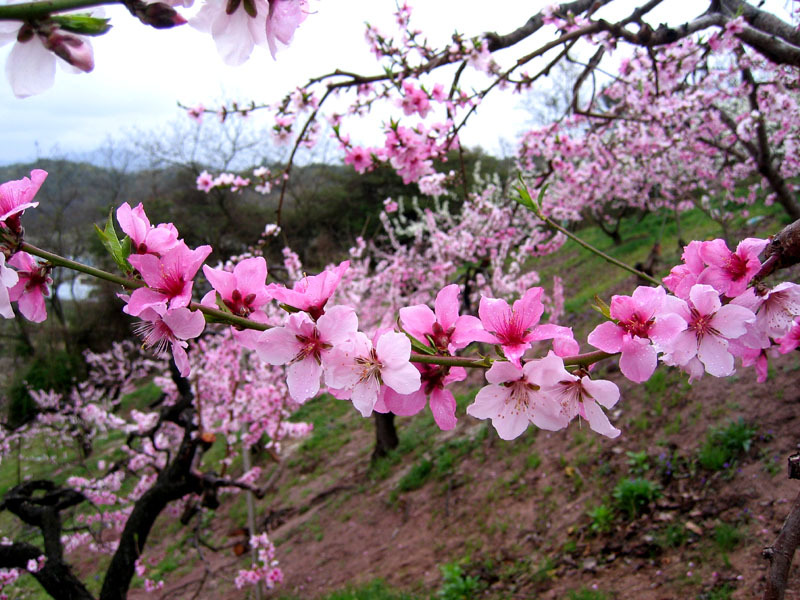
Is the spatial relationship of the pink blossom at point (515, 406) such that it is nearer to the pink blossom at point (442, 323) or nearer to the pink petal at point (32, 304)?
the pink blossom at point (442, 323)

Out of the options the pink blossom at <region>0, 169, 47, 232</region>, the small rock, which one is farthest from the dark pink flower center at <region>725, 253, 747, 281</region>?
the small rock

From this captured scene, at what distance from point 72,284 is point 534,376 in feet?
62.7

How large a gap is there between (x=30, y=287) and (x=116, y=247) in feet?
0.60

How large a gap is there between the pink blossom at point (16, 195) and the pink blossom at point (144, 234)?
0.12 metres

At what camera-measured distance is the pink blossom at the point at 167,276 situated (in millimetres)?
812

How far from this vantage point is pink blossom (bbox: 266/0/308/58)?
670 mm

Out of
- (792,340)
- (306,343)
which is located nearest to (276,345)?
(306,343)

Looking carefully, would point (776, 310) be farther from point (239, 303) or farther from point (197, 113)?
point (197, 113)

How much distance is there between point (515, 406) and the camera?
2.96 feet

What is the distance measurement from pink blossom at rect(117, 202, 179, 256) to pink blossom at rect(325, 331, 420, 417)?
0.35 meters

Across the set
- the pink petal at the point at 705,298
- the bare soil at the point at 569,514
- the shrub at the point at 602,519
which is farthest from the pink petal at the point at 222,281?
the shrub at the point at 602,519

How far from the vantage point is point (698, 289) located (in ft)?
2.70

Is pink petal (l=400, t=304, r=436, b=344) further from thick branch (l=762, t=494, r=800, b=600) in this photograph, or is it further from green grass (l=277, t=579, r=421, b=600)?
green grass (l=277, t=579, r=421, b=600)

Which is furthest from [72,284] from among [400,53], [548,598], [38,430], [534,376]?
[534,376]
